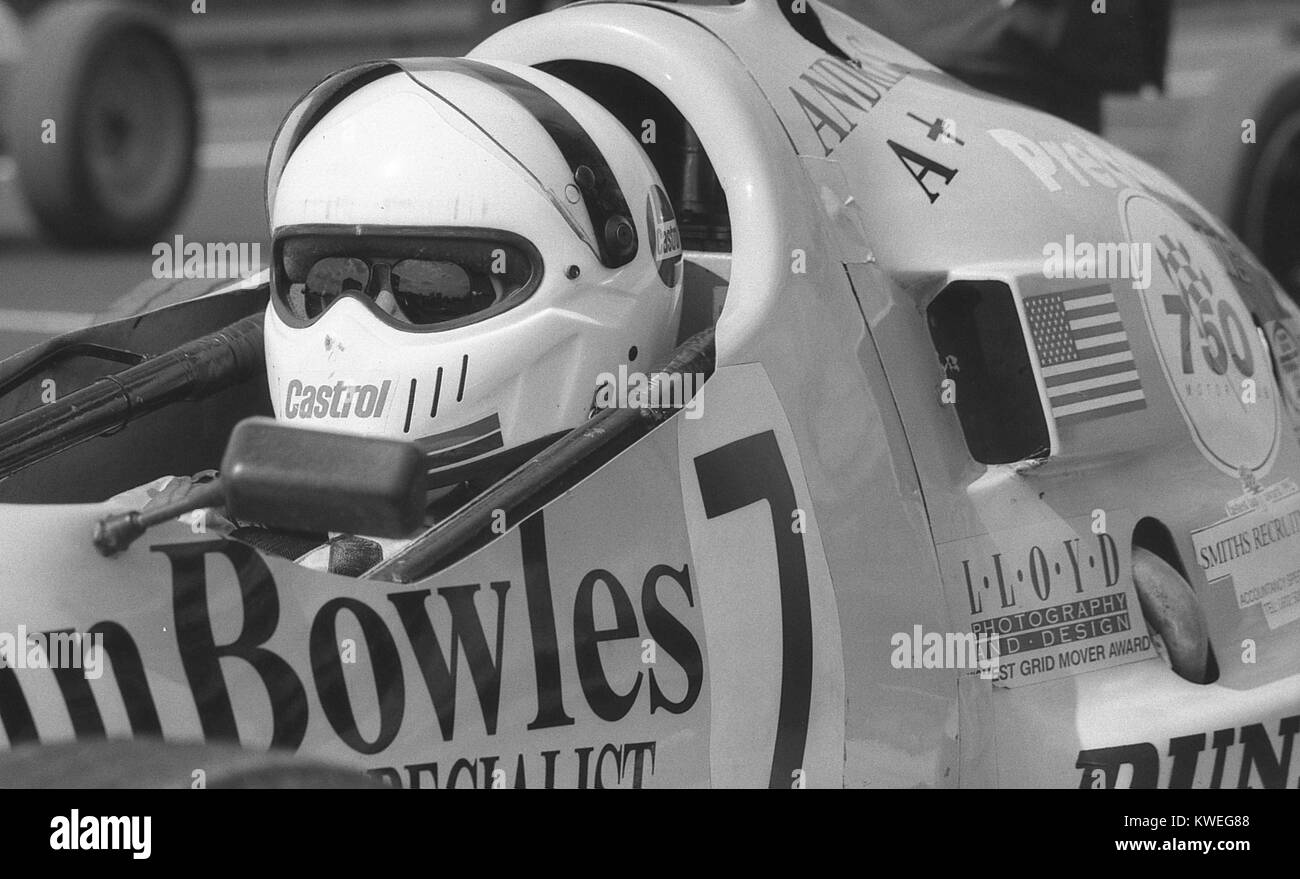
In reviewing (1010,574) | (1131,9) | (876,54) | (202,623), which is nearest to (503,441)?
(202,623)

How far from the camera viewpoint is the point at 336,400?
8.58 feet

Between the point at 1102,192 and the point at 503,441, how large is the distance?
1296 millimetres

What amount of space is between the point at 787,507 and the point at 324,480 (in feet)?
2.88

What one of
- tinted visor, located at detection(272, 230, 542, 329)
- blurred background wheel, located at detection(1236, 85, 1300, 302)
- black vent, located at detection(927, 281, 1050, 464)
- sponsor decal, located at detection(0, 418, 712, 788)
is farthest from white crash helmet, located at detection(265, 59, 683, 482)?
blurred background wheel, located at detection(1236, 85, 1300, 302)

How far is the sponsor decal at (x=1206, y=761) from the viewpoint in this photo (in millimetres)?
2812

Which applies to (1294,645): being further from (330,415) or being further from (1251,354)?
(330,415)

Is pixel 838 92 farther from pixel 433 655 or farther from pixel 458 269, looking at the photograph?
pixel 433 655

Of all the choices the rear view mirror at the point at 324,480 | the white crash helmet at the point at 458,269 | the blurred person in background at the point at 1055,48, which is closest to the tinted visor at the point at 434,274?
the white crash helmet at the point at 458,269

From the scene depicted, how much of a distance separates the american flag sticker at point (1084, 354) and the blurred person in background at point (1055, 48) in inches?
Answer: 81.9

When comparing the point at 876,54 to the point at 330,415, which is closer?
the point at 330,415

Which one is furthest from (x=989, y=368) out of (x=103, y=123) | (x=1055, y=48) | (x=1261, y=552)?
(x=103, y=123)

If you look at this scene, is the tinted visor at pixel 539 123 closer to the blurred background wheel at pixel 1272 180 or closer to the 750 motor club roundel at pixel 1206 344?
the 750 motor club roundel at pixel 1206 344

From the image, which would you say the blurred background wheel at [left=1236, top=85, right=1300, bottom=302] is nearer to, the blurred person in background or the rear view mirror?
the blurred person in background

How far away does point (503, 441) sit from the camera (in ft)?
8.54
